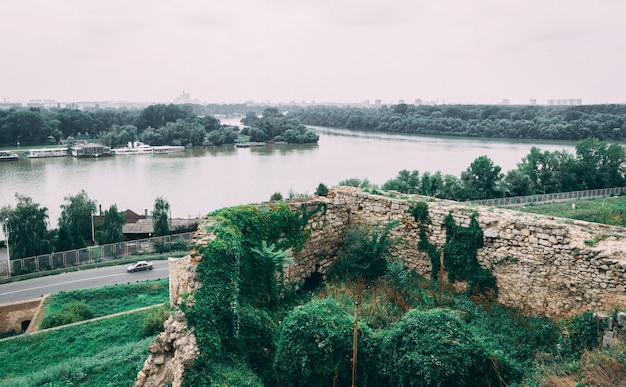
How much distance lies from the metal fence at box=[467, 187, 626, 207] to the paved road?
71.6 feet

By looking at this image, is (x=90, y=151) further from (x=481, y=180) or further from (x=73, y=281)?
(x=481, y=180)

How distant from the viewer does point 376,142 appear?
240 ft

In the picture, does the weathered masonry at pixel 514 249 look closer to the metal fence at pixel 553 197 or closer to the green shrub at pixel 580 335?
the green shrub at pixel 580 335

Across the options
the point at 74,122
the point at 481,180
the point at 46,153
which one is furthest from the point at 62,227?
the point at 74,122

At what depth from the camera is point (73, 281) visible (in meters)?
20.0

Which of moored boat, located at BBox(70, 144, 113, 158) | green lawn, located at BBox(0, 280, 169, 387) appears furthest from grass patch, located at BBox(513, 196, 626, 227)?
moored boat, located at BBox(70, 144, 113, 158)

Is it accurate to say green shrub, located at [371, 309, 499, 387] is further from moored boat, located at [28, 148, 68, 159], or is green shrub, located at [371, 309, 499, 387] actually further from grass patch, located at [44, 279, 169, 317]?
moored boat, located at [28, 148, 68, 159]

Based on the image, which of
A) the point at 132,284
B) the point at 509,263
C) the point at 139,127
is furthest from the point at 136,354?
the point at 139,127

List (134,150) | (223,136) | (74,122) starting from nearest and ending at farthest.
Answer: (134,150) → (223,136) → (74,122)

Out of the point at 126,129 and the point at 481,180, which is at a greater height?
the point at 126,129

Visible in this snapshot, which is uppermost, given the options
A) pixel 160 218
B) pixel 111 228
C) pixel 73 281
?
pixel 160 218

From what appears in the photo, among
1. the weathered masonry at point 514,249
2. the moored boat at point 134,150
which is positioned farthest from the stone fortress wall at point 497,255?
the moored boat at point 134,150

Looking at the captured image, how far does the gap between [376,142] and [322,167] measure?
26.0 meters

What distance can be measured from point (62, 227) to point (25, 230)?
2.51 metres
